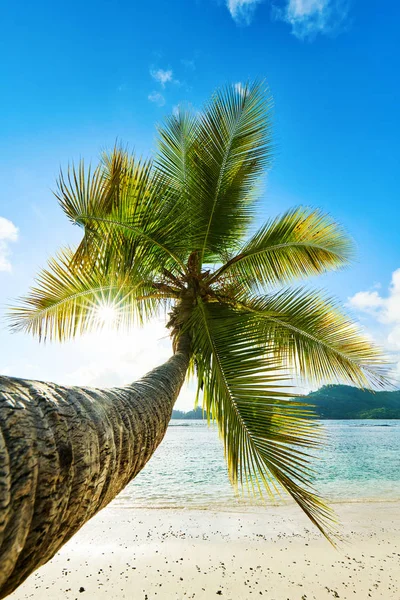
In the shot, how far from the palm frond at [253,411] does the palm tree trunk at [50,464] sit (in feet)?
5.72

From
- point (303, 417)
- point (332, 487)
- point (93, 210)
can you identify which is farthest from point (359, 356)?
point (332, 487)

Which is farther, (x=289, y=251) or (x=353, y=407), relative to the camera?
(x=353, y=407)

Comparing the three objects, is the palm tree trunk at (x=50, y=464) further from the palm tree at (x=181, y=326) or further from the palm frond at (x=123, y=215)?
the palm frond at (x=123, y=215)

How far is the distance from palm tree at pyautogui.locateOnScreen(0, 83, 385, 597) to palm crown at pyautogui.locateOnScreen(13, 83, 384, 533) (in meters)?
0.02

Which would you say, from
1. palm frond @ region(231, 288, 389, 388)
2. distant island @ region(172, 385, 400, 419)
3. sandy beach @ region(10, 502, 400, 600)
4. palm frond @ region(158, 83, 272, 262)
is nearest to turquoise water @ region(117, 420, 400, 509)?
sandy beach @ region(10, 502, 400, 600)

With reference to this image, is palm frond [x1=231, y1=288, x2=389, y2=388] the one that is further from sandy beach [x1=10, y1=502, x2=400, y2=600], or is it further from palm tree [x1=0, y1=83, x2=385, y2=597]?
sandy beach [x1=10, y1=502, x2=400, y2=600]

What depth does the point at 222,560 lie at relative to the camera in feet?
18.5

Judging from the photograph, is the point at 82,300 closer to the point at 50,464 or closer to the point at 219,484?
the point at 50,464

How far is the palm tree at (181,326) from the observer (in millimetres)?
961

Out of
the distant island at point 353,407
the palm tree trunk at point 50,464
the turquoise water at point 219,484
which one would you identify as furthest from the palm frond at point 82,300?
the distant island at point 353,407

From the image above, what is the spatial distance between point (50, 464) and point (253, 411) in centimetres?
252

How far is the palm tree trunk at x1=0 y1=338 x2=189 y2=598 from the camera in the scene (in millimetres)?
801

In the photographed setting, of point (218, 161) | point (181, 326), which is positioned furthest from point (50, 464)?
point (218, 161)

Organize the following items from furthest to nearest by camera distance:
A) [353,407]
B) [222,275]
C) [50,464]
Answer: [353,407] < [222,275] < [50,464]
